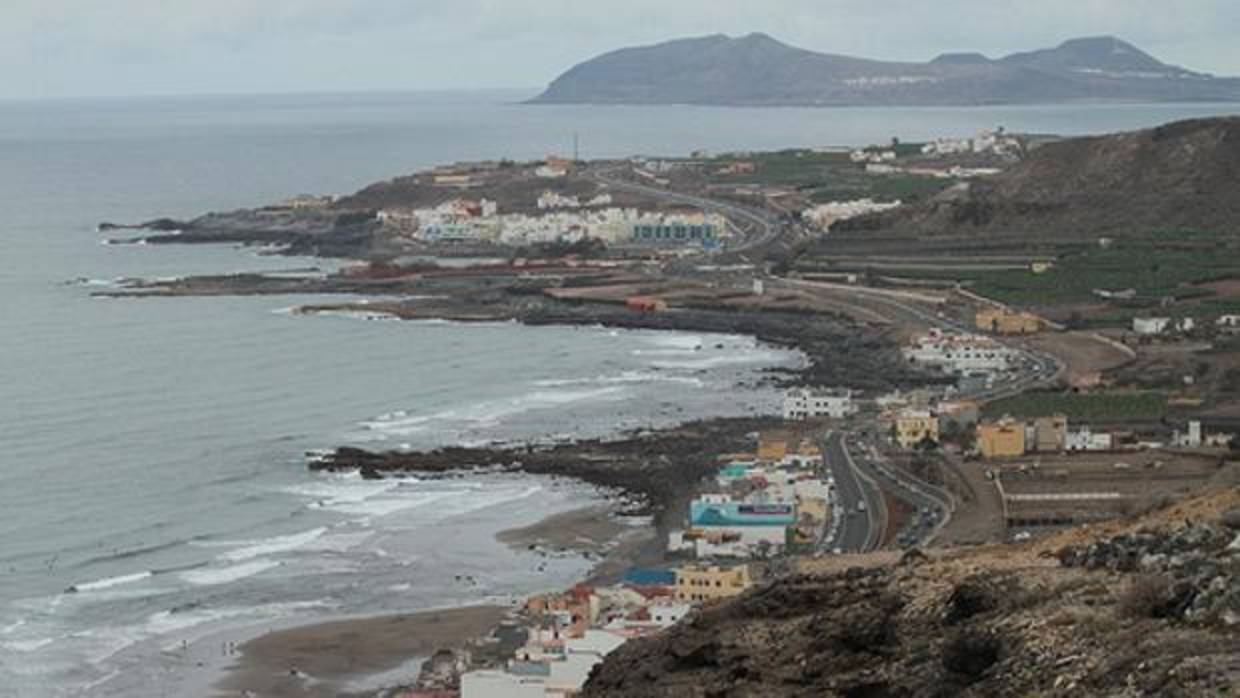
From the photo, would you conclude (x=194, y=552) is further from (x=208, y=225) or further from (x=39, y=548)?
(x=208, y=225)

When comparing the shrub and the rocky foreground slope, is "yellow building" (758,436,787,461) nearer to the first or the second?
the rocky foreground slope

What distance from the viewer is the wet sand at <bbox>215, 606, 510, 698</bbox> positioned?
3566cm

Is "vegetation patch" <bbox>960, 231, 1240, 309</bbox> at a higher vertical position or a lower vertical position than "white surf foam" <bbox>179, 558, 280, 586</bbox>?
higher

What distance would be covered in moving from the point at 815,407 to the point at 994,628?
153 ft

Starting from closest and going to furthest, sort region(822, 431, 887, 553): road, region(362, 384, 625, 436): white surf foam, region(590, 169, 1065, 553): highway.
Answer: region(822, 431, 887, 553): road
region(590, 169, 1065, 553): highway
region(362, 384, 625, 436): white surf foam

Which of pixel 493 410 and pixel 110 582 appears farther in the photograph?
pixel 493 410

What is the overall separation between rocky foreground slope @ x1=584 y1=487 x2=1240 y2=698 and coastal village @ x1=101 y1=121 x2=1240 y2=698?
3.08ft

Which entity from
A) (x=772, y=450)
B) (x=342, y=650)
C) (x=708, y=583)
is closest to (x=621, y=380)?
(x=772, y=450)

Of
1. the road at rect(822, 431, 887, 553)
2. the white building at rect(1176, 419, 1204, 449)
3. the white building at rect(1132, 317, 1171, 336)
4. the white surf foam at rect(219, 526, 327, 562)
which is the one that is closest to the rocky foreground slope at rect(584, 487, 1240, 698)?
the road at rect(822, 431, 887, 553)

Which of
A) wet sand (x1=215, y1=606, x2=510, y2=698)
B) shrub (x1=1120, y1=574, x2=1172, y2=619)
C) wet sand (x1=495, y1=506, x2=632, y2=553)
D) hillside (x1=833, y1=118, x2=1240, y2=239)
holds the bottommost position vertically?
wet sand (x1=495, y1=506, x2=632, y2=553)

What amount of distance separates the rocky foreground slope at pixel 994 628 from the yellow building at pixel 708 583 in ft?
62.5

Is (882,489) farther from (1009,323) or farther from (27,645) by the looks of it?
(1009,323)

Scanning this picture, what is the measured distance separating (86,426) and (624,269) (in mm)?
45090

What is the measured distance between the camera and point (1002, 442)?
51.6 meters
